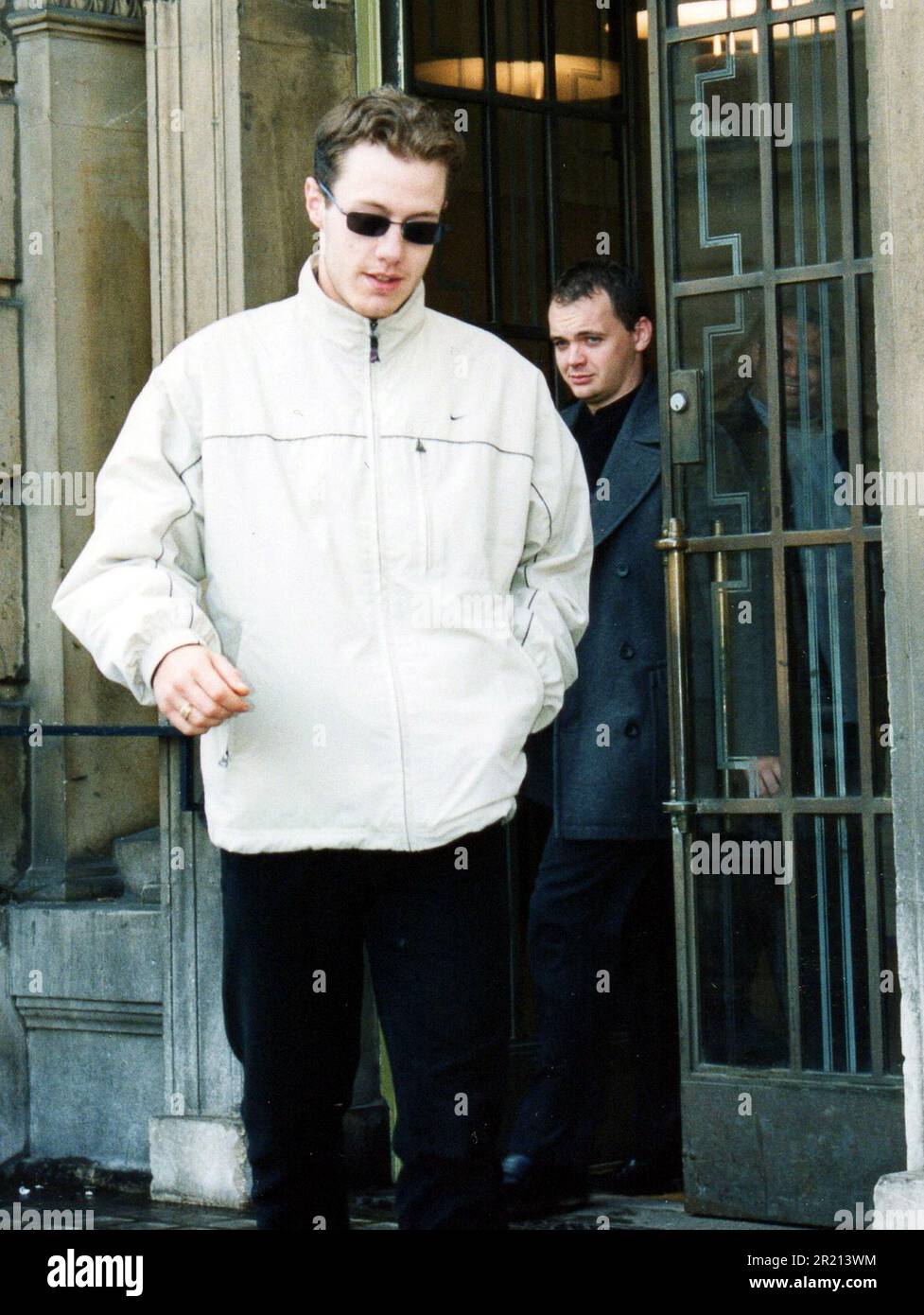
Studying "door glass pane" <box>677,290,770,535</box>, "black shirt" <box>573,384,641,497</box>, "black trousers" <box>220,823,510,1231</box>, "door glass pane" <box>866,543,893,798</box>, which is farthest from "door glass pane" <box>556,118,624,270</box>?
"black trousers" <box>220,823,510,1231</box>

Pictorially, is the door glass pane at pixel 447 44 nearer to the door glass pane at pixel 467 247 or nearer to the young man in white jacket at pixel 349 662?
the door glass pane at pixel 467 247

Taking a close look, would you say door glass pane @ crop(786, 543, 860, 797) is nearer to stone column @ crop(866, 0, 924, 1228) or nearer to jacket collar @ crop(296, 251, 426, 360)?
stone column @ crop(866, 0, 924, 1228)

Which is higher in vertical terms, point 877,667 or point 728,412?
point 728,412

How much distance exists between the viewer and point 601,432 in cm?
597

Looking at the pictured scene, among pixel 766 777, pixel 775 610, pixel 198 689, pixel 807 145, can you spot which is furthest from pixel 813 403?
pixel 198 689

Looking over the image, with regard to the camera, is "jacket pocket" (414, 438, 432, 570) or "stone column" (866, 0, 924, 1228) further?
"stone column" (866, 0, 924, 1228)

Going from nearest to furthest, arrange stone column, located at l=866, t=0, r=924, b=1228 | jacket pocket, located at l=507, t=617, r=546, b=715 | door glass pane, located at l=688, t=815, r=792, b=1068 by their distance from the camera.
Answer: jacket pocket, located at l=507, t=617, r=546, b=715
stone column, located at l=866, t=0, r=924, b=1228
door glass pane, located at l=688, t=815, r=792, b=1068

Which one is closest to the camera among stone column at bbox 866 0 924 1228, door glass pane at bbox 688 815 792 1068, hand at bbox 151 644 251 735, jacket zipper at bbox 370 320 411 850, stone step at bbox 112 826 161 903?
hand at bbox 151 644 251 735

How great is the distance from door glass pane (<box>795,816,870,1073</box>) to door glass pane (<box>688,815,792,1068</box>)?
0.06 metres

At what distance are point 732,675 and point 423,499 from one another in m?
1.76

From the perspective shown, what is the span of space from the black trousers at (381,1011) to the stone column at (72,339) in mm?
2906

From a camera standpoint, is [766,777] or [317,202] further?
[766,777]

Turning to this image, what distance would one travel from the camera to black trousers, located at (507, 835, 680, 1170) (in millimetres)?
5703

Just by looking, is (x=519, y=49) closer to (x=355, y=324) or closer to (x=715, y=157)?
(x=715, y=157)
